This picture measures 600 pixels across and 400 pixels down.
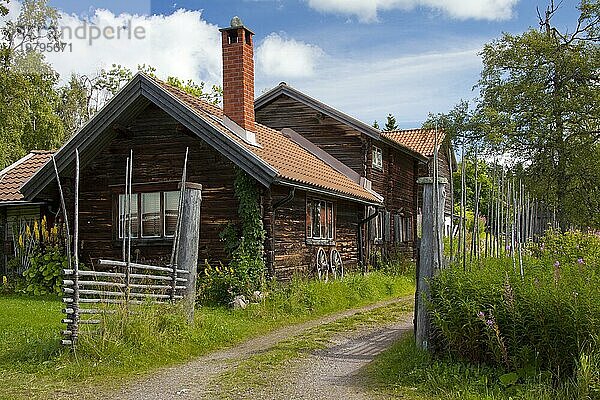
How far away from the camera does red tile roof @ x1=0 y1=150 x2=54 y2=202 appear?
63.6 feet

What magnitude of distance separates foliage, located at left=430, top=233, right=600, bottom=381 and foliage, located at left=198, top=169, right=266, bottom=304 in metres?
6.89

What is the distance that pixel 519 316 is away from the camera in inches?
316

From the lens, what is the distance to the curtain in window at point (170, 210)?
16703 millimetres

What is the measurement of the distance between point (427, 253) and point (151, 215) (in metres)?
9.06

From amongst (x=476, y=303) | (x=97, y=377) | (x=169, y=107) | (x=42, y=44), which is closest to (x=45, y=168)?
(x=169, y=107)

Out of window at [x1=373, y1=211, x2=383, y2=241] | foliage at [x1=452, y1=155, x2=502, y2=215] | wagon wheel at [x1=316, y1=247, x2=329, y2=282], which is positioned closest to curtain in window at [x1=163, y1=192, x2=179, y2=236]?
wagon wheel at [x1=316, y1=247, x2=329, y2=282]

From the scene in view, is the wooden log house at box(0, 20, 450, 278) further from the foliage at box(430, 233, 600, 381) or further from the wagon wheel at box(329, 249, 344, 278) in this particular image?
the foliage at box(430, 233, 600, 381)

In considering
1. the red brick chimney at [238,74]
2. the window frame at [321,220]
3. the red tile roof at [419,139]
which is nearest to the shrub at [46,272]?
the red brick chimney at [238,74]

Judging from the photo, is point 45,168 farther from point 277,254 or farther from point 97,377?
point 97,377

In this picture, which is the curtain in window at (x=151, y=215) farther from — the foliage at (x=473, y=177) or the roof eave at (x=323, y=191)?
the foliage at (x=473, y=177)

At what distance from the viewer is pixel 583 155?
24812mm

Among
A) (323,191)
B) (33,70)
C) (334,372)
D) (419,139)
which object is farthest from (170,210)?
(33,70)

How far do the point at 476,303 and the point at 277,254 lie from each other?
8.48 m

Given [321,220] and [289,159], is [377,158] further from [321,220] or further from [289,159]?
[289,159]
